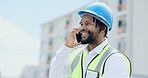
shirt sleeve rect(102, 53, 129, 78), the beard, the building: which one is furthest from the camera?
the building

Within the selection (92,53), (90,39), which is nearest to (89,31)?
(90,39)

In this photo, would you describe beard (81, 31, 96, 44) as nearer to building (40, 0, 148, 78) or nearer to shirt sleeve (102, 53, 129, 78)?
shirt sleeve (102, 53, 129, 78)

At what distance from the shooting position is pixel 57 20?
27.6m

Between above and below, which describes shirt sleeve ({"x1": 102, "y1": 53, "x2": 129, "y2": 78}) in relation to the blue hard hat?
below

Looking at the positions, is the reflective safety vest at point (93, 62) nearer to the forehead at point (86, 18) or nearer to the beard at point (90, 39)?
the beard at point (90, 39)

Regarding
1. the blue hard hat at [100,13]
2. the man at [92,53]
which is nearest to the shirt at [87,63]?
the man at [92,53]

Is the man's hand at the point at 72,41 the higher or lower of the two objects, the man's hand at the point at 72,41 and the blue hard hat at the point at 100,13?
the lower

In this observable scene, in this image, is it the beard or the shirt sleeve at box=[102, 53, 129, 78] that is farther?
the beard

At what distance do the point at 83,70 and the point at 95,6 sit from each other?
40cm

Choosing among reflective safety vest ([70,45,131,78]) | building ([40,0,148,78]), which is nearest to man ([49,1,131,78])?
reflective safety vest ([70,45,131,78])

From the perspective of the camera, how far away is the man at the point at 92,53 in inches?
65.6

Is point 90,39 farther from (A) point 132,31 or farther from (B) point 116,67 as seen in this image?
(A) point 132,31

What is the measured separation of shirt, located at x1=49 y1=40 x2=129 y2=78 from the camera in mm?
1619

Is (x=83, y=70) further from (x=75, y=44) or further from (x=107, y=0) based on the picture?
(x=107, y=0)
